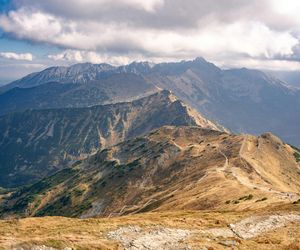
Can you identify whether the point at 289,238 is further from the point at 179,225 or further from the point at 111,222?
the point at 111,222

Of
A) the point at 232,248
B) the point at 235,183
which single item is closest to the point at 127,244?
the point at 232,248

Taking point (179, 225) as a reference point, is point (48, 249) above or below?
above

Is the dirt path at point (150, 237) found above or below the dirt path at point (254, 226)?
above

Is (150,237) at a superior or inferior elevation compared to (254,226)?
superior

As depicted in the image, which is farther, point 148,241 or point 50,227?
point 50,227

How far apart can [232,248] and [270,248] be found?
6355 millimetres

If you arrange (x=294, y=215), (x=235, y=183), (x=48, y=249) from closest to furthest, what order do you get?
(x=48, y=249) → (x=294, y=215) → (x=235, y=183)

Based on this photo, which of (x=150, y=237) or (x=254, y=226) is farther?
(x=254, y=226)

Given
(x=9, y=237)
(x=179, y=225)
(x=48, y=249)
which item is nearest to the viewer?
(x=48, y=249)

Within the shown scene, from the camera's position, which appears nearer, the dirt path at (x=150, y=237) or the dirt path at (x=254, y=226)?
the dirt path at (x=150, y=237)

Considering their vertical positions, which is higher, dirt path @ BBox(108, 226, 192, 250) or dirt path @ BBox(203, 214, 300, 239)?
dirt path @ BBox(108, 226, 192, 250)

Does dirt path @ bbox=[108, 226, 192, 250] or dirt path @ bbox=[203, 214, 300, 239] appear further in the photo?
dirt path @ bbox=[203, 214, 300, 239]

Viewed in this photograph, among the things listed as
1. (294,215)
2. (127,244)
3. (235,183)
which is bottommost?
(235,183)

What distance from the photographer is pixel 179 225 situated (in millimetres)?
71625
